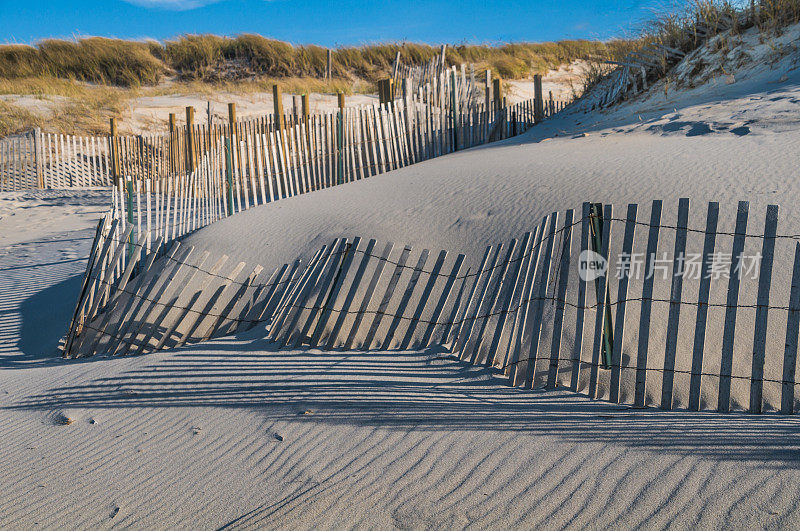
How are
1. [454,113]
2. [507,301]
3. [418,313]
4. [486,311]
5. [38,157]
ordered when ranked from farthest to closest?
[38,157] → [454,113] → [418,313] → [486,311] → [507,301]

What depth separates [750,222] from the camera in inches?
221

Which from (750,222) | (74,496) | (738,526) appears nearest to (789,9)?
(750,222)

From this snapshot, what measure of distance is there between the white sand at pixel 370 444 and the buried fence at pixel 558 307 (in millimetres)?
261

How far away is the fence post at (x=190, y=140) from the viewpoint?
14539mm

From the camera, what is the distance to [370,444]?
10.6 ft

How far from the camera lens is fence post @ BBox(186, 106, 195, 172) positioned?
14.5 m

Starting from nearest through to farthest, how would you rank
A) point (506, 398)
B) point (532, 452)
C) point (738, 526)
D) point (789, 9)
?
point (738, 526) → point (532, 452) → point (506, 398) → point (789, 9)

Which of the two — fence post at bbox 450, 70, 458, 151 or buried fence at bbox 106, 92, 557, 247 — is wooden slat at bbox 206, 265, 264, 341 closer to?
buried fence at bbox 106, 92, 557, 247

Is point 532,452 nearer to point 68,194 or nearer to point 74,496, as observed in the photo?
point 74,496

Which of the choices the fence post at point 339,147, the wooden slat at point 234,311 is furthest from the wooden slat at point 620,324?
the fence post at point 339,147

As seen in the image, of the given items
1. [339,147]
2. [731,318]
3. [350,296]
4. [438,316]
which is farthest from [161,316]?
[339,147]

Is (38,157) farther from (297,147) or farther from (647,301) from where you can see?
(647,301)

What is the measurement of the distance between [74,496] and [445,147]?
10805 millimetres

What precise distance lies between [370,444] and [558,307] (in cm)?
152
